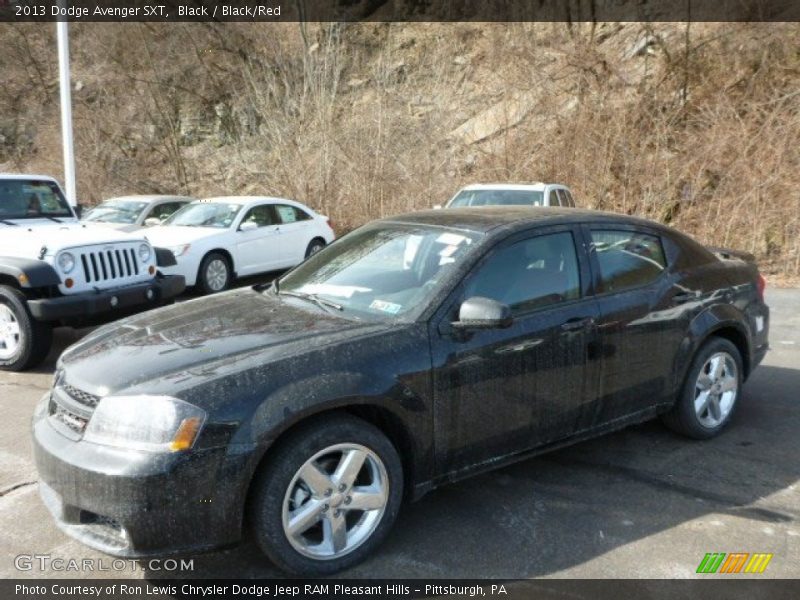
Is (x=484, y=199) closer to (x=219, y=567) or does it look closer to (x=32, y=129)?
(x=219, y=567)

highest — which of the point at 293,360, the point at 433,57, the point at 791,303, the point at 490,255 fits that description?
the point at 433,57

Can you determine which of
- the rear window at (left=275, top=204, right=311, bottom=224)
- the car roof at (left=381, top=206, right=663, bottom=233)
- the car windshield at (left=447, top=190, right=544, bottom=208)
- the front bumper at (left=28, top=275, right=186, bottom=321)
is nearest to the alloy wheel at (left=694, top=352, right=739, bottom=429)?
the car roof at (left=381, top=206, right=663, bottom=233)

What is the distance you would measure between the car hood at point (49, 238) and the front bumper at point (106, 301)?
0.51 meters

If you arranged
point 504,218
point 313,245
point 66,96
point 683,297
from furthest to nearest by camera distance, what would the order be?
point 66,96 < point 313,245 < point 683,297 < point 504,218

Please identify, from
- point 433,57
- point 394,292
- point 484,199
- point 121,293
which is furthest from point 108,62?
point 394,292

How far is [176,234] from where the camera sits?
37.3 feet

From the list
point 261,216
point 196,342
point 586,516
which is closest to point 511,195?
point 261,216

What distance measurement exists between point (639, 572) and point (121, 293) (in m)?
5.53

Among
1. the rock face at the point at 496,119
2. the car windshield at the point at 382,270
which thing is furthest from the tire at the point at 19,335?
the rock face at the point at 496,119

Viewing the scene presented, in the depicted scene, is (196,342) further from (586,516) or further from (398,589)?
(586,516)

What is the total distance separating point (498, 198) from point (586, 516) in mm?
8750

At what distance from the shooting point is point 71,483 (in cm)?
302

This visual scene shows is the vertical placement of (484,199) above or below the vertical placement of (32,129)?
below

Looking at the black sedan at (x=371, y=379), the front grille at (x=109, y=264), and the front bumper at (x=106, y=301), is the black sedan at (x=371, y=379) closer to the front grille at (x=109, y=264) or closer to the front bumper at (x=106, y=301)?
the front bumper at (x=106, y=301)
